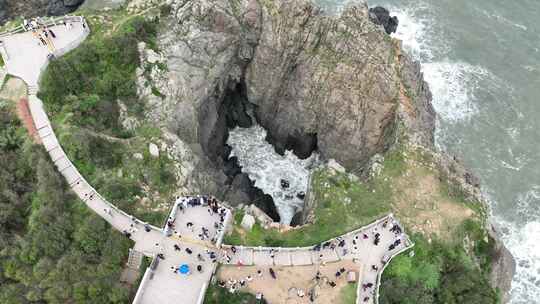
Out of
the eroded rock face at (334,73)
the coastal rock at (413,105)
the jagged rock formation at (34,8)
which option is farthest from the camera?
the jagged rock formation at (34,8)

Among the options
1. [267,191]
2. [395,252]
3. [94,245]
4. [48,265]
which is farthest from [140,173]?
[395,252]

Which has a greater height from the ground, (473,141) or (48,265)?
(48,265)

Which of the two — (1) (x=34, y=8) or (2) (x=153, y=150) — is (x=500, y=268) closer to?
(2) (x=153, y=150)

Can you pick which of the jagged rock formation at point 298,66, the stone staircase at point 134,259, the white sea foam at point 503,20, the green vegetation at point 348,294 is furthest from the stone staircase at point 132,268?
the white sea foam at point 503,20

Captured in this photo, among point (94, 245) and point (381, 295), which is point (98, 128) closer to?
point (94, 245)

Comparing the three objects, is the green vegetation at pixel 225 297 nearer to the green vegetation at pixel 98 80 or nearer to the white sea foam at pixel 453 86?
the green vegetation at pixel 98 80

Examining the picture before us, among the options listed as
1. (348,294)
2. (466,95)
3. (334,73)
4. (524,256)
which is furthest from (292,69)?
(524,256)
